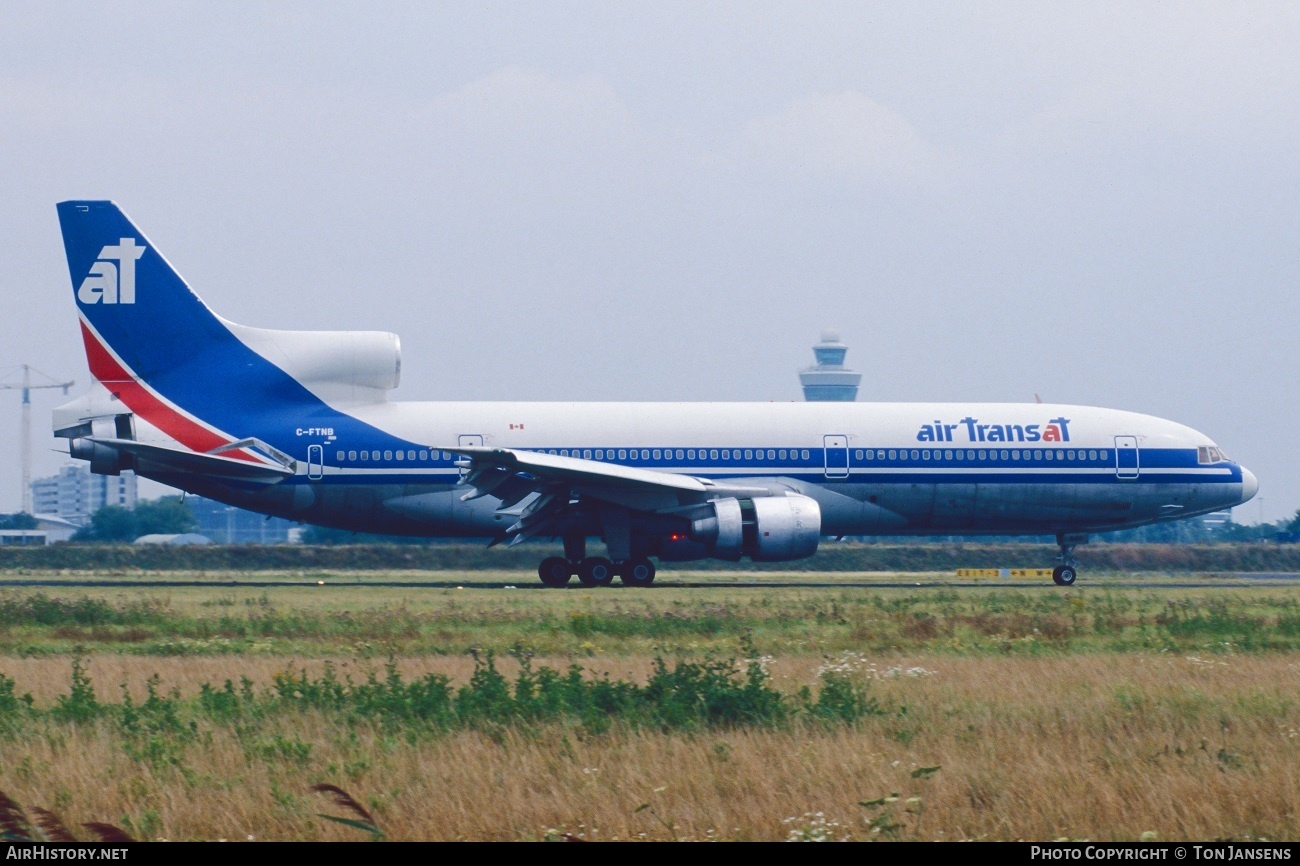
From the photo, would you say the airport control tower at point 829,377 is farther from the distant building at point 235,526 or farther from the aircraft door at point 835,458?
the aircraft door at point 835,458

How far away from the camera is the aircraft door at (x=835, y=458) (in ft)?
109

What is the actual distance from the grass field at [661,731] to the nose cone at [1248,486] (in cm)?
1693

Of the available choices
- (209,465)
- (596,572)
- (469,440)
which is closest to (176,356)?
(209,465)

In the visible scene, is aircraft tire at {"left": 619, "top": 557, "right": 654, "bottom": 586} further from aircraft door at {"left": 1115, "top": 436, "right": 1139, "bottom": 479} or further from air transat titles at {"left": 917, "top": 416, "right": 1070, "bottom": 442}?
aircraft door at {"left": 1115, "top": 436, "right": 1139, "bottom": 479}

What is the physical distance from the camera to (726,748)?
10.7 m

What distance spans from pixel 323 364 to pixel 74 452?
5433 millimetres

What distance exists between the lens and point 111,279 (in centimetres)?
3212

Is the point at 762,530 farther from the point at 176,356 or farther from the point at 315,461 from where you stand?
the point at 176,356

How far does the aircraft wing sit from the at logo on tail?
8169mm

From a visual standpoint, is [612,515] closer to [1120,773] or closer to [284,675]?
[284,675]

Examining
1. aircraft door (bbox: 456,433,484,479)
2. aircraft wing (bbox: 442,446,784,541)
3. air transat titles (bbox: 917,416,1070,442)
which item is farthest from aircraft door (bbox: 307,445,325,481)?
air transat titles (bbox: 917,416,1070,442)

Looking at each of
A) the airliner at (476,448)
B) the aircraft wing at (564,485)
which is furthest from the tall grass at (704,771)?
the airliner at (476,448)

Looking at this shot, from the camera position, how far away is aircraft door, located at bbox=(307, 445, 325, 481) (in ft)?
104
